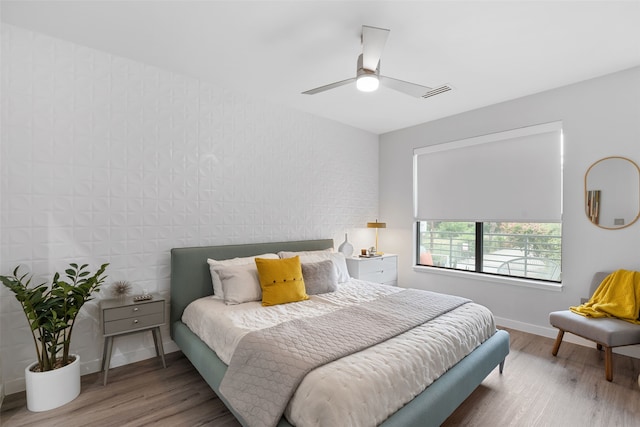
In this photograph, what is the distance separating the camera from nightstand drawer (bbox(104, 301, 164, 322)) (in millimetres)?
2363

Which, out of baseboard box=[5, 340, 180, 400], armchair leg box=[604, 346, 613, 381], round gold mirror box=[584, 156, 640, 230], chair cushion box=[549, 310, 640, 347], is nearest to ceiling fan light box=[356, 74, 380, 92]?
round gold mirror box=[584, 156, 640, 230]

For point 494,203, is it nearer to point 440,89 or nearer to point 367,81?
point 440,89

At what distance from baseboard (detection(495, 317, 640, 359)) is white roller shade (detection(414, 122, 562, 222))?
1.22 m

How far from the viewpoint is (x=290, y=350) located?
1.69m

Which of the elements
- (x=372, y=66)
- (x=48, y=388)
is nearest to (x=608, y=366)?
(x=372, y=66)

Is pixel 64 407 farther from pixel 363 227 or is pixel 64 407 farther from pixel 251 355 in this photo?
pixel 363 227

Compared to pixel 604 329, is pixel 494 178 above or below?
above

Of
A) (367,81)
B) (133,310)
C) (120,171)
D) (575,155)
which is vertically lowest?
(133,310)

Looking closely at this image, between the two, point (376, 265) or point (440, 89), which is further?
point (376, 265)

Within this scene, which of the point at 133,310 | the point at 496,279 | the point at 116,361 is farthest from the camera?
the point at 496,279

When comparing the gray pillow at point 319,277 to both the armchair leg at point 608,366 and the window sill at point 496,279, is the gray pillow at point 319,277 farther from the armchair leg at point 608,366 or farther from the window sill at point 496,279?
the armchair leg at point 608,366

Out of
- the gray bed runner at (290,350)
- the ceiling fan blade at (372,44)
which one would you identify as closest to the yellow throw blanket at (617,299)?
the gray bed runner at (290,350)

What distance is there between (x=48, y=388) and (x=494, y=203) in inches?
182

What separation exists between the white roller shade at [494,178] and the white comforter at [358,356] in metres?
1.72
